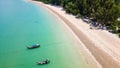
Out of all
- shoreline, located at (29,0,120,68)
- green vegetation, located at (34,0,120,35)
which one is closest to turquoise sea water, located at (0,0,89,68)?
shoreline, located at (29,0,120,68)

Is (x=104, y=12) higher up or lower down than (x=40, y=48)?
higher up

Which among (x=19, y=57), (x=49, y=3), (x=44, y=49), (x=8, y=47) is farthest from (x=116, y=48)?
(x=49, y=3)

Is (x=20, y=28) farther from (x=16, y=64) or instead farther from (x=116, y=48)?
(x=116, y=48)

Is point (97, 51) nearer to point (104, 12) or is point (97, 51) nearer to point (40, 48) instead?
point (40, 48)

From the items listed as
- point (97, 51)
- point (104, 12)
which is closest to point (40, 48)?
point (97, 51)

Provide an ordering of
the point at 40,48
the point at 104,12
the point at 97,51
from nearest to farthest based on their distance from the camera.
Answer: the point at 97,51 < the point at 40,48 < the point at 104,12

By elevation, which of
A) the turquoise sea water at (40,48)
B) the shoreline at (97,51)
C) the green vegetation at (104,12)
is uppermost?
the green vegetation at (104,12)

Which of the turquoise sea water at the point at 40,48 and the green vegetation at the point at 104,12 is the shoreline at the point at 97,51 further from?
the green vegetation at the point at 104,12

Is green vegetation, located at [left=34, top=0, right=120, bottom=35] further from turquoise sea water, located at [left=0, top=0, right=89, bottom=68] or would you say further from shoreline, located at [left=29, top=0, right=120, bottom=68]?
turquoise sea water, located at [left=0, top=0, right=89, bottom=68]

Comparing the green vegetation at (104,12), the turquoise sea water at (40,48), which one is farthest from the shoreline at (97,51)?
the green vegetation at (104,12)

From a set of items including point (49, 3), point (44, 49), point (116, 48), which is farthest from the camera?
point (49, 3)

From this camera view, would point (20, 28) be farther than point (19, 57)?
Yes
